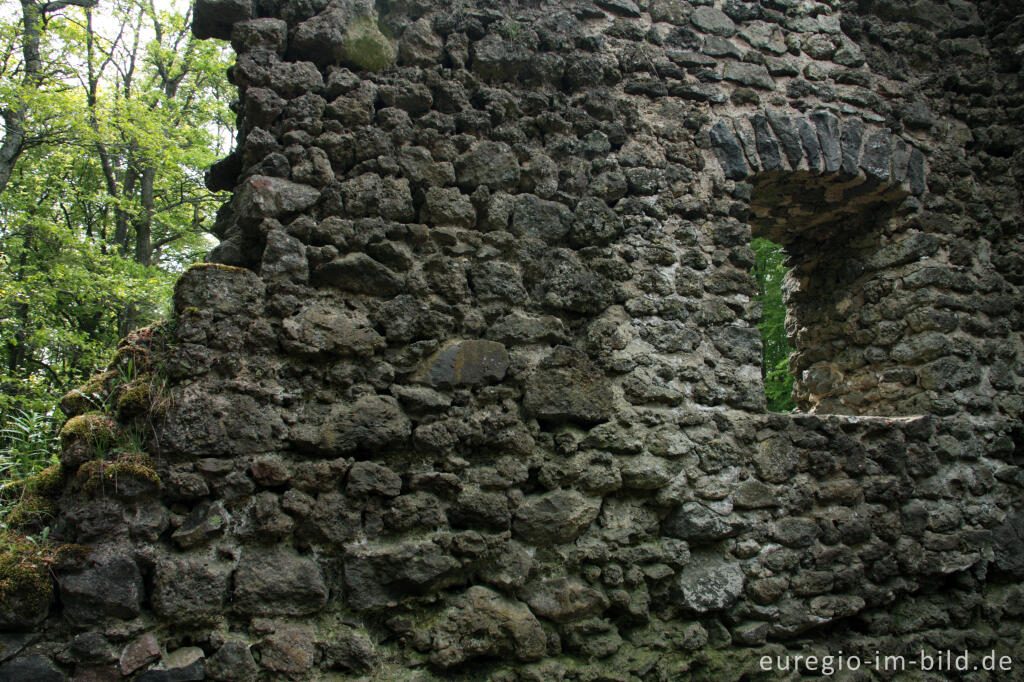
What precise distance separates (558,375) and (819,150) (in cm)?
203

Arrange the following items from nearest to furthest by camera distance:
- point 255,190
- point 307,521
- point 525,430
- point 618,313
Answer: point 307,521 < point 255,190 < point 525,430 < point 618,313

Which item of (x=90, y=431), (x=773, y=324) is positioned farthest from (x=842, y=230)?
(x=773, y=324)

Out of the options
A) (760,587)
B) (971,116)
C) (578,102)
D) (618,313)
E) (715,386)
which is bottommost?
(760,587)

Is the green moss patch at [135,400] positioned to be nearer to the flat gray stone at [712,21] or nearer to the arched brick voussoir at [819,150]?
the arched brick voussoir at [819,150]

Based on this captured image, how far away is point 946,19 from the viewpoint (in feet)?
13.3

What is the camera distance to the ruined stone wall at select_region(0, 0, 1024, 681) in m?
2.01

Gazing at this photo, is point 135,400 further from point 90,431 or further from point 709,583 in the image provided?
point 709,583

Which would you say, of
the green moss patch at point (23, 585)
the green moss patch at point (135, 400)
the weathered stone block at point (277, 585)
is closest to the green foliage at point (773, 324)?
the weathered stone block at point (277, 585)

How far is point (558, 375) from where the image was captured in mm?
2625

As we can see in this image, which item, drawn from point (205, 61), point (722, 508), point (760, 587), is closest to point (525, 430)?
point (722, 508)

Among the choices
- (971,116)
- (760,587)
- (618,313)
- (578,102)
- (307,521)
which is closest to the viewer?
(307,521)

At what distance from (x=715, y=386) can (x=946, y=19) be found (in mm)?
3185

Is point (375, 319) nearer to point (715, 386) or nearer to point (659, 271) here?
point (659, 271)

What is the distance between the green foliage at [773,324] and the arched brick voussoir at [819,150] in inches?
175
